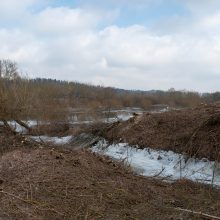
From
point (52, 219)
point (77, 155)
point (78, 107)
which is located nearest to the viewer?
point (52, 219)

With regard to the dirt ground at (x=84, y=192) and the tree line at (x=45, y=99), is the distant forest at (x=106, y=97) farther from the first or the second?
the dirt ground at (x=84, y=192)

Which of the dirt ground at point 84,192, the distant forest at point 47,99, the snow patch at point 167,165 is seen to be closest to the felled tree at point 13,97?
the distant forest at point 47,99

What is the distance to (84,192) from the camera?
28.5 ft

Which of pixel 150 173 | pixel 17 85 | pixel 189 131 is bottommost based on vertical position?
pixel 150 173

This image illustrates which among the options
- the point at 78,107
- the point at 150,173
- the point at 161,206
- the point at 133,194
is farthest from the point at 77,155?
the point at 78,107

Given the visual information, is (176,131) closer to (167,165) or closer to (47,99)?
(167,165)

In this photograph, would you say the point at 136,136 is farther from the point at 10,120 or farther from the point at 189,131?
the point at 10,120

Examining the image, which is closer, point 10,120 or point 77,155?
point 77,155

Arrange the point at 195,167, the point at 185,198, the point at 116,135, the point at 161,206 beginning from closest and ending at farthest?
1. the point at 161,206
2. the point at 185,198
3. the point at 195,167
4. the point at 116,135

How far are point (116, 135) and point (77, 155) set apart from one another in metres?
8.11

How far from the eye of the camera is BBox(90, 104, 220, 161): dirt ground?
46.2ft

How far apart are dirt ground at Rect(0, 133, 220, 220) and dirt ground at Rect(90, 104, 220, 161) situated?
380 centimetres

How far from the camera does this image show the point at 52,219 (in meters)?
7.30

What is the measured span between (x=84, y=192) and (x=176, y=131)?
8738 mm
